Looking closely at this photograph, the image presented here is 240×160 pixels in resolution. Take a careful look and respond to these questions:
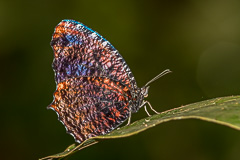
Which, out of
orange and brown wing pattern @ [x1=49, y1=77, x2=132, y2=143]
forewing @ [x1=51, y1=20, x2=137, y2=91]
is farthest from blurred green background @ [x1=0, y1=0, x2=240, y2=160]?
forewing @ [x1=51, y1=20, x2=137, y2=91]

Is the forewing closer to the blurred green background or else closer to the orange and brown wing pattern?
the orange and brown wing pattern

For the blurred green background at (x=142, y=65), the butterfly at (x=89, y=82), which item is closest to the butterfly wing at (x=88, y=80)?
the butterfly at (x=89, y=82)

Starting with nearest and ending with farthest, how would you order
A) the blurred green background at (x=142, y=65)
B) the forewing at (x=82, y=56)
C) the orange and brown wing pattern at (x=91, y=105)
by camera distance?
the orange and brown wing pattern at (x=91, y=105)
the forewing at (x=82, y=56)
the blurred green background at (x=142, y=65)

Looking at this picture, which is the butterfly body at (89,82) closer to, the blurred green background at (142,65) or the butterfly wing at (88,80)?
the butterfly wing at (88,80)

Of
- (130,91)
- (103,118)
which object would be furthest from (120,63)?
(103,118)

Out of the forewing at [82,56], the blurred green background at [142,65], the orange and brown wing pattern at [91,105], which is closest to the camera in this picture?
the orange and brown wing pattern at [91,105]

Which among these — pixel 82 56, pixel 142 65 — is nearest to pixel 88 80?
pixel 82 56

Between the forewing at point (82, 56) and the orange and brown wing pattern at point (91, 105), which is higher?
the forewing at point (82, 56)
